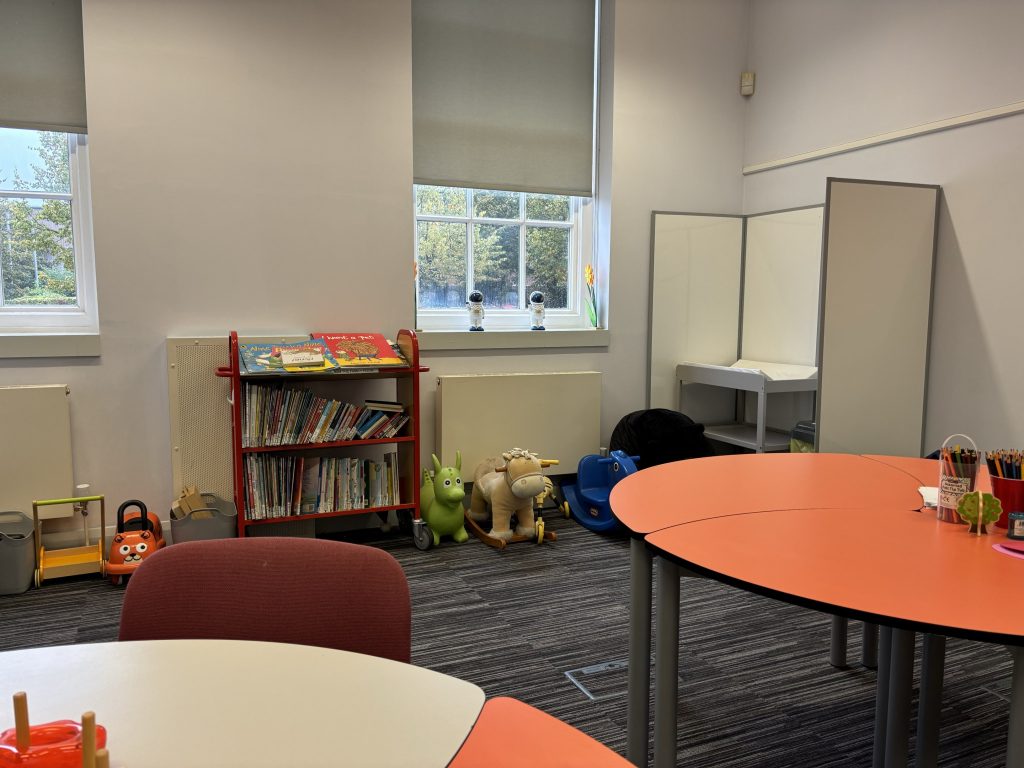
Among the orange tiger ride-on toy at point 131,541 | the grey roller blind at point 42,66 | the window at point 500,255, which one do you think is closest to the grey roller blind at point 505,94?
the window at point 500,255

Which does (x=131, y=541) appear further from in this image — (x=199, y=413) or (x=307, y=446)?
(x=307, y=446)

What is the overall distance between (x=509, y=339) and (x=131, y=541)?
7.06ft

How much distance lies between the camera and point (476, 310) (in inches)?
169

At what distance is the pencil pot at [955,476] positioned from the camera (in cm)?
170

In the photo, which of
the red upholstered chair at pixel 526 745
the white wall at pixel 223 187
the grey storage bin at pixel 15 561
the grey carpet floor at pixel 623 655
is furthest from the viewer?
the white wall at pixel 223 187

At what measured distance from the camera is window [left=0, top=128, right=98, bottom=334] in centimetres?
351

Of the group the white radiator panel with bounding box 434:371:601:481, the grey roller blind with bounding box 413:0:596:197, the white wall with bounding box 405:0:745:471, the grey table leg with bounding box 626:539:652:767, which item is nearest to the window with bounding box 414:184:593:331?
the grey roller blind with bounding box 413:0:596:197

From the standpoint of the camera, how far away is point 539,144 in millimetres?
4422

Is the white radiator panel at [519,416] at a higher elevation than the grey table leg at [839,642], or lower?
higher

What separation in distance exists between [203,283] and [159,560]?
2678mm

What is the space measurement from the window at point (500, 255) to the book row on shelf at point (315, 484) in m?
0.99

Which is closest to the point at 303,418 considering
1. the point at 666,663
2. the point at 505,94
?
the point at 505,94

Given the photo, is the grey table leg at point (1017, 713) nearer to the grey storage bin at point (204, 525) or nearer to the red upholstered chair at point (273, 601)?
the red upholstered chair at point (273, 601)

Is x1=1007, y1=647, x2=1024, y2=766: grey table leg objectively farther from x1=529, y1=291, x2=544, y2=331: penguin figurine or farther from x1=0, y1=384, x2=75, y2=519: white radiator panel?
x1=0, y1=384, x2=75, y2=519: white radiator panel
